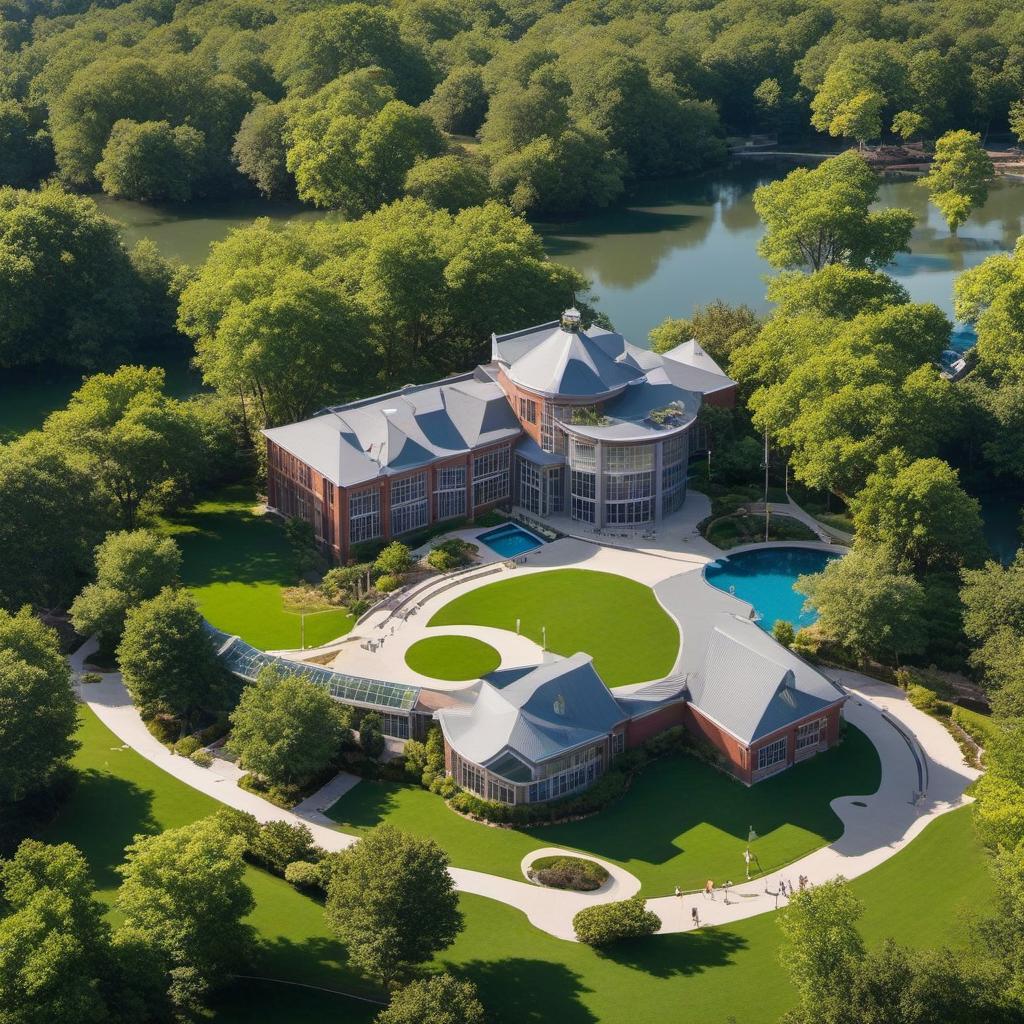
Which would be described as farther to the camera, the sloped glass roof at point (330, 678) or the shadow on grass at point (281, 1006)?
the sloped glass roof at point (330, 678)

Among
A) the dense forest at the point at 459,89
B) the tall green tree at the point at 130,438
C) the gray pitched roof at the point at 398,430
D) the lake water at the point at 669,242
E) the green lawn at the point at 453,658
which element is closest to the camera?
the green lawn at the point at 453,658

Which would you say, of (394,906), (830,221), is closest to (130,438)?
(394,906)

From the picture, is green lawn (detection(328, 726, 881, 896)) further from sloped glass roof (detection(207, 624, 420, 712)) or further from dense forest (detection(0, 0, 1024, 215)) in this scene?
dense forest (detection(0, 0, 1024, 215))

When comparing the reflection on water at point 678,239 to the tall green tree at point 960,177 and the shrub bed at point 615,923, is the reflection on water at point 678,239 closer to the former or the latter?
the tall green tree at point 960,177

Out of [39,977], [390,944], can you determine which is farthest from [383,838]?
[39,977]

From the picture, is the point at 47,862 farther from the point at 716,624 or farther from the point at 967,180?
the point at 967,180

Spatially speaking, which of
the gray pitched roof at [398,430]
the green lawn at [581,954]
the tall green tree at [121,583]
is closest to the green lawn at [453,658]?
the gray pitched roof at [398,430]
